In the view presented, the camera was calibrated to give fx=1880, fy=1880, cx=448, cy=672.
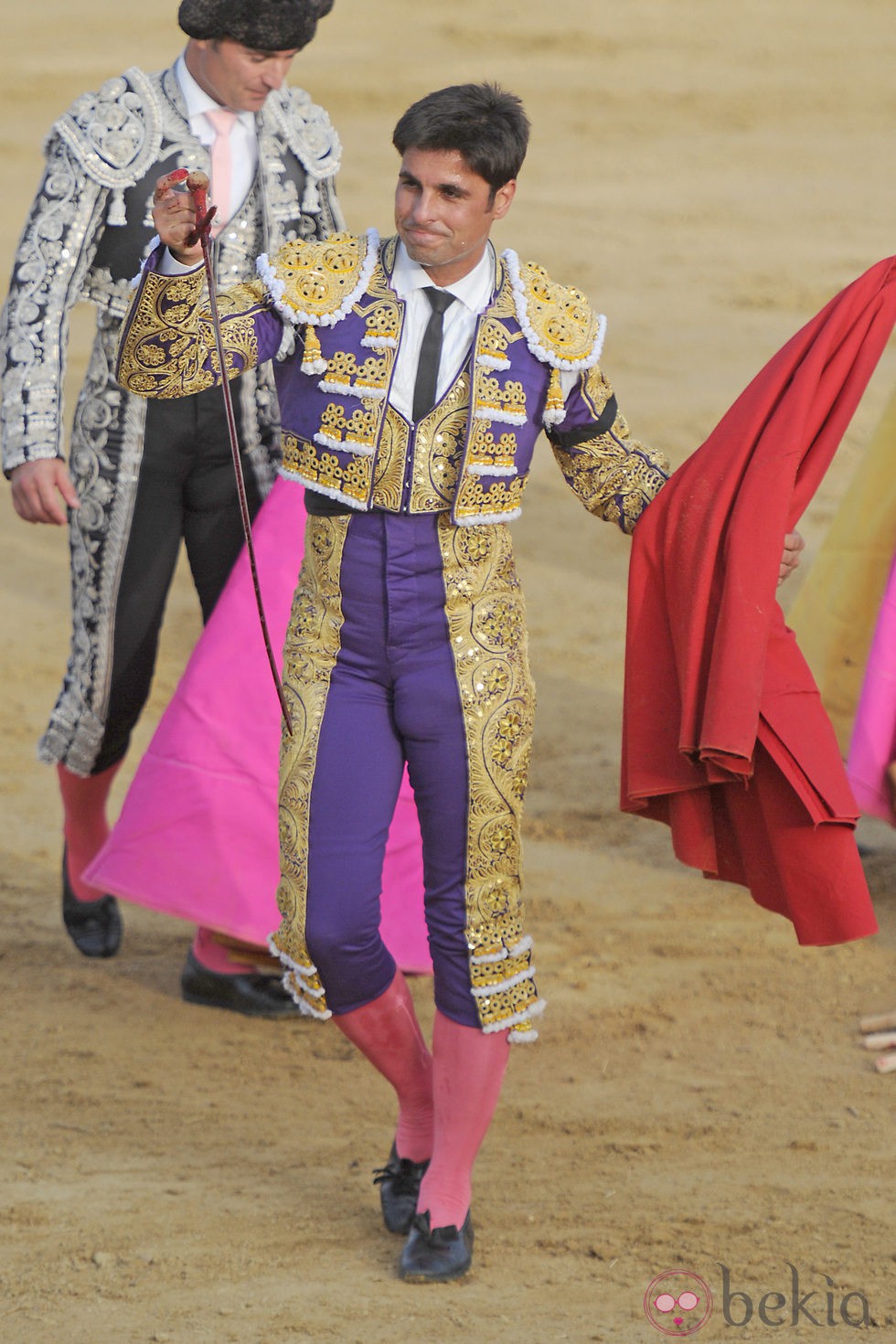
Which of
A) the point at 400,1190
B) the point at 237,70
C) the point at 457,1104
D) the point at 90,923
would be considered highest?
the point at 237,70

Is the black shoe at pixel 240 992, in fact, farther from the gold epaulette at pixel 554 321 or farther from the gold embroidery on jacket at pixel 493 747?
the gold epaulette at pixel 554 321

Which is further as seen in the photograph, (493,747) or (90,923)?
(90,923)

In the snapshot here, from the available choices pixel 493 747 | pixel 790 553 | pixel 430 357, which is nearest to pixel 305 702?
pixel 493 747

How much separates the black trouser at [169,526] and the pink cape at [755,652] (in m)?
1.23

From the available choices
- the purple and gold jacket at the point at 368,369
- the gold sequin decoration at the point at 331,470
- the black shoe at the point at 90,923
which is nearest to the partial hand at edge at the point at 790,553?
the purple and gold jacket at the point at 368,369

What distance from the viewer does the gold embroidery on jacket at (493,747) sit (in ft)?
9.61

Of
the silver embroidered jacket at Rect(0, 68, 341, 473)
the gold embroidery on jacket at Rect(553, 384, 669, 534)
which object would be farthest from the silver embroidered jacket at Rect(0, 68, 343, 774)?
the gold embroidery on jacket at Rect(553, 384, 669, 534)

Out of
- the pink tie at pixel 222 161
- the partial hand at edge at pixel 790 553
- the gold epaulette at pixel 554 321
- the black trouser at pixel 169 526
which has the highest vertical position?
the gold epaulette at pixel 554 321

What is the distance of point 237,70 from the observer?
11.8ft

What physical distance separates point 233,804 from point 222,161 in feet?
4.38

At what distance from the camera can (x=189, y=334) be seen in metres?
2.80

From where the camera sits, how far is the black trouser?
3.88 metres

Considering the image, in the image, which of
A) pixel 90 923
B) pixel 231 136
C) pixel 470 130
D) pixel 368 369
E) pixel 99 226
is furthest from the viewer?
pixel 90 923

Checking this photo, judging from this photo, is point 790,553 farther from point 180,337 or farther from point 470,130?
point 180,337
